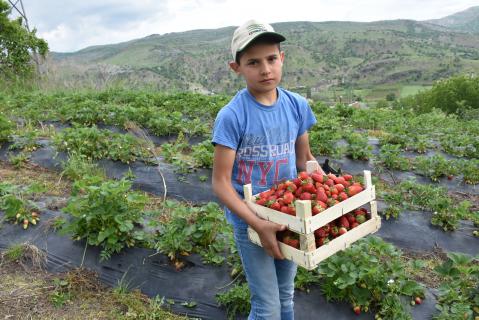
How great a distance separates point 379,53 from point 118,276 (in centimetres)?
11899

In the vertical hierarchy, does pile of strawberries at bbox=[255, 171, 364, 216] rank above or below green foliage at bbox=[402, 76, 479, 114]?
above

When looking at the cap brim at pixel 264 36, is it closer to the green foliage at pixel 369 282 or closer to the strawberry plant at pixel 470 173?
the green foliage at pixel 369 282

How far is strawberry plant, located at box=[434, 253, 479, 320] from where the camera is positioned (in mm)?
2816

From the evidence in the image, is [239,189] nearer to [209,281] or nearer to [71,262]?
[209,281]

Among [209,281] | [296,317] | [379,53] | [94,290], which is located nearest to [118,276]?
[94,290]

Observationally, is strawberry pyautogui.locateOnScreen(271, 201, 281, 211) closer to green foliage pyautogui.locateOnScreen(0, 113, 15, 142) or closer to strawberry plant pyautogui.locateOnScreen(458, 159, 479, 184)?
strawberry plant pyautogui.locateOnScreen(458, 159, 479, 184)

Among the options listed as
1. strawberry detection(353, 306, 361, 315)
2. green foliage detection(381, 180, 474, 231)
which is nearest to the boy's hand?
strawberry detection(353, 306, 361, 315)

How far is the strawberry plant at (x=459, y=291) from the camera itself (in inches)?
111

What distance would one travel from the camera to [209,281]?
11.6 ft

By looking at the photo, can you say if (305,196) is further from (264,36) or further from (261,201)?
(264,36)

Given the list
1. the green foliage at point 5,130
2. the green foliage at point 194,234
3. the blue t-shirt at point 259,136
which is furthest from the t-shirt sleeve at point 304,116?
the green foliage at point 5,130

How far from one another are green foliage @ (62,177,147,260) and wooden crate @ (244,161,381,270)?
1826 millimetres

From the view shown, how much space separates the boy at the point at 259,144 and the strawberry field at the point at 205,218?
0.16 metres

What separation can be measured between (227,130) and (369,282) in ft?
6.14
